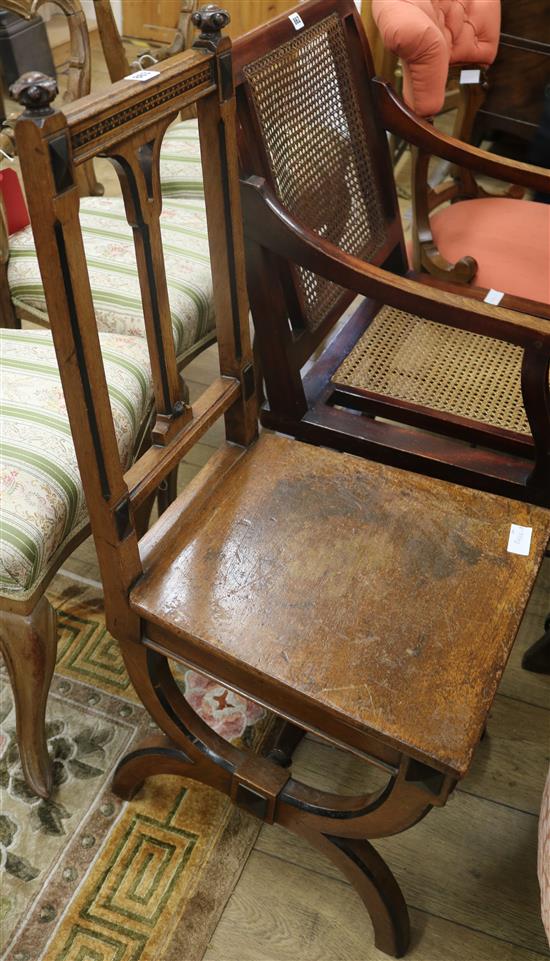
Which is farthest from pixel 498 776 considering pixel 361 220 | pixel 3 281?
pixel 3 281

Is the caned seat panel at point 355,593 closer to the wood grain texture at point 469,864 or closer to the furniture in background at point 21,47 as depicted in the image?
the wood grain texture at point 469,864

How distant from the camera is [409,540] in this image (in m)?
0.97

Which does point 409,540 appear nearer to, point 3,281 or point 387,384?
point 387,384

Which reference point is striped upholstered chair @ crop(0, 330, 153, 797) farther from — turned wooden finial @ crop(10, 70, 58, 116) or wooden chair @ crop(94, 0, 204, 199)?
wooden chair @ crop(94, 0, 204, 199)

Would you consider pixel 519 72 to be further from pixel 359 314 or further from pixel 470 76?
pixel 359 314

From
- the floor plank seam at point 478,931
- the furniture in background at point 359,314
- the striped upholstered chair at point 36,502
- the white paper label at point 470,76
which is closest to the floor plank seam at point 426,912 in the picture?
the floor plank seam at point 478,931

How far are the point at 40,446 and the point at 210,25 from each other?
1.77ft

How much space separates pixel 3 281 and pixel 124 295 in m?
0.25

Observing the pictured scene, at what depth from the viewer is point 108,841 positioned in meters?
1.19

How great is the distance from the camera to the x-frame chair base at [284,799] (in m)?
0.97

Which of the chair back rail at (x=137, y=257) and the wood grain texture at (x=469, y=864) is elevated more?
the chair back rail at (x=137, y=257)

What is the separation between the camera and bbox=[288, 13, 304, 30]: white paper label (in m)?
1.19

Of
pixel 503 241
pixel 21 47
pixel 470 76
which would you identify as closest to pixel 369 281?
pixel 503 241

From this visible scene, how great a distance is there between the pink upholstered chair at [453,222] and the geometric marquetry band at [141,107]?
0.83 m
